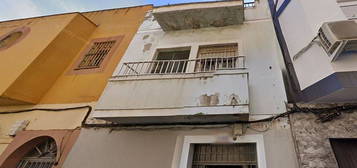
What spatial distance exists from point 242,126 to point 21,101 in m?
5.77

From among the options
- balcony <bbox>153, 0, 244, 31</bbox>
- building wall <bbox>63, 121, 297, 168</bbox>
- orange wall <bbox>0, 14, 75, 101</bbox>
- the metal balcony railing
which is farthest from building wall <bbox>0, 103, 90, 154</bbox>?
balcony <bbox>153, 0, 244, 31</bbox>

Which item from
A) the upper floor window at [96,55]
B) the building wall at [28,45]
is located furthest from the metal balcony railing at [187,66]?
the building wall at [28,45]

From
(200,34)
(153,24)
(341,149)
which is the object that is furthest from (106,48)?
(341,149)

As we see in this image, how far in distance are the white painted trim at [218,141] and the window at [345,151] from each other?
1.06m

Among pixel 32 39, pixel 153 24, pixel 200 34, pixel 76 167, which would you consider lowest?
pixel 76 167

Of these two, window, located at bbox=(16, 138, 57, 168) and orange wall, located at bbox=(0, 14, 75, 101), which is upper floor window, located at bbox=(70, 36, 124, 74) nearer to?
orange wall, located at bbox=(0, 14, 75, 101)

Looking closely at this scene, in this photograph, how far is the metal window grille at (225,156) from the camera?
3346 millimetres

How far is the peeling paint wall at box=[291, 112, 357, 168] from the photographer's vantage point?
2.82 meters

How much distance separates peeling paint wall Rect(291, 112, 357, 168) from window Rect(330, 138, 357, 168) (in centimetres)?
8

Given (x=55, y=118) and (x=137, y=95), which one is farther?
(x=55, y=118)

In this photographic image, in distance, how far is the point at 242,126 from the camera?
11.5 ft

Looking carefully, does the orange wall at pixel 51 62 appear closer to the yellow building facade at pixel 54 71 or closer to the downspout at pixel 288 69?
the yellow building facade at pixel 54 71

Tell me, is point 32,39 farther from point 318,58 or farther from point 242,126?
point 318,58

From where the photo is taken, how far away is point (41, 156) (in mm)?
4586
